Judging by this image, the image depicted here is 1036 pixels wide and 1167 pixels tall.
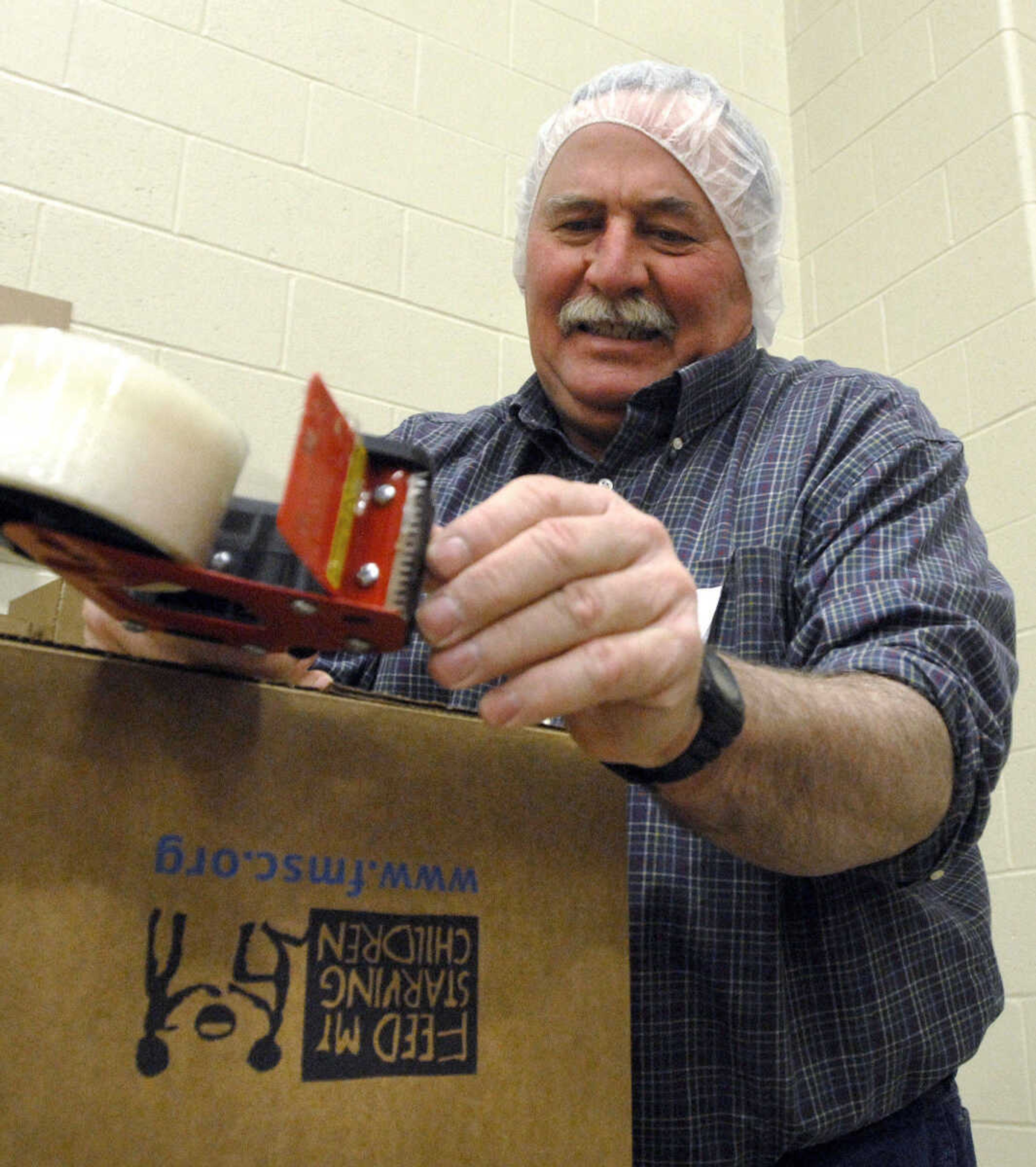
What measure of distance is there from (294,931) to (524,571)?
0.19 m

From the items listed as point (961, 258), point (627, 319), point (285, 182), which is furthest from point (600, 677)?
point (961, 258)

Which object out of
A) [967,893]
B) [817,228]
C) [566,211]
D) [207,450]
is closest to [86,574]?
[207,450]

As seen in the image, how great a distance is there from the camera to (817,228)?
7.50 ft

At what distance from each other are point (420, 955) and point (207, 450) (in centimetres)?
26

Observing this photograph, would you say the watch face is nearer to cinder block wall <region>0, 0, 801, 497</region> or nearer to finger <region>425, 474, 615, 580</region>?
finger <region>425, 474, 615, 580</region>

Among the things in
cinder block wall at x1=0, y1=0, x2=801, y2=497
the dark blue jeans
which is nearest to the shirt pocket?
the dark blue jeans

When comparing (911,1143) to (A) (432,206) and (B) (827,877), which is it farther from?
(A) (432,206)

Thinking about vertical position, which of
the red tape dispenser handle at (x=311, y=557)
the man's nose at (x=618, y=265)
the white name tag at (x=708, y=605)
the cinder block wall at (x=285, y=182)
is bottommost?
the red tape dispenser handle at (x=311, y=557)

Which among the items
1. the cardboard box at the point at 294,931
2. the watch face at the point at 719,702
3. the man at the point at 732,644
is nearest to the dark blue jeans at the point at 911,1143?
the man at the point at 732,644

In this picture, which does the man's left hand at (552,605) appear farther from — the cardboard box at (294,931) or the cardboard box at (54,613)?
the cardboard box at (54,613)

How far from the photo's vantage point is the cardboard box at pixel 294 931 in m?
0.45

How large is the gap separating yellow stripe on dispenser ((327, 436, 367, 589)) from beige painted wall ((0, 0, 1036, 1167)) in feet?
3.62

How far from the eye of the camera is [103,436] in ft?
1.23

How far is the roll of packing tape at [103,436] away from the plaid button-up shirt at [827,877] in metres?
0.44
